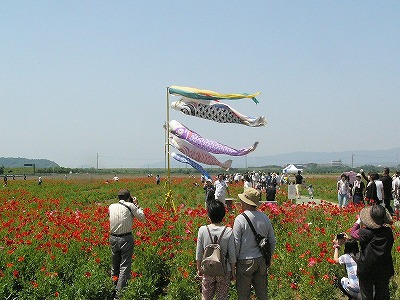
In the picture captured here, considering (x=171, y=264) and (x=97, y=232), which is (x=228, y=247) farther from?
(x=97, y=232)

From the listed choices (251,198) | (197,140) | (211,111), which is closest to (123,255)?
(251,198)

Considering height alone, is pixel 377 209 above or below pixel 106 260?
above

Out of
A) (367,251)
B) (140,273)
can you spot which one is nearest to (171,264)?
(140,273)

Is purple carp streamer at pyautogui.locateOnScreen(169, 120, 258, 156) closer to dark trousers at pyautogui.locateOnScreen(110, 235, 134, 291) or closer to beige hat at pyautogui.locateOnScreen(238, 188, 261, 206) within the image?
dark trousers at pyautogui.locateOnScreen(110, 235, 134, 291)

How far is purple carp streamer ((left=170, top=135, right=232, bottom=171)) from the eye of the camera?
14238 millimetres

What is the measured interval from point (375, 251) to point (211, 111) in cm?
984

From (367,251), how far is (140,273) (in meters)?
3.72

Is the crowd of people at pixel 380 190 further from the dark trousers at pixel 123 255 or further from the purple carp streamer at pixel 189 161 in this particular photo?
the dark trousers at pixel 123 255

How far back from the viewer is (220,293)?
482 cm

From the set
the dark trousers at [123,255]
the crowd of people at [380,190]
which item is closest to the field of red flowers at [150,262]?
the dark trousers at [123,255]

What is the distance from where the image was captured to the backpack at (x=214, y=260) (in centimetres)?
466

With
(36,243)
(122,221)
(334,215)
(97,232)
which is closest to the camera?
(122,221)

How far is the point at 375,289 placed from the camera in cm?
478

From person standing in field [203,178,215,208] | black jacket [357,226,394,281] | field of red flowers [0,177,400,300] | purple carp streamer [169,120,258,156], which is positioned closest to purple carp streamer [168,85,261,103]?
purple carp streamer [169,120,258,156]
